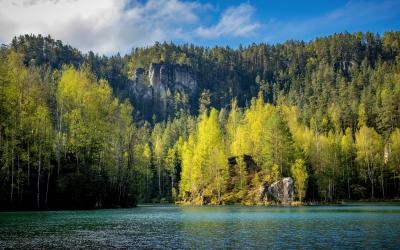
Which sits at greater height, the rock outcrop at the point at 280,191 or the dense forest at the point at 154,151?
the dense forest at the point at 154,151

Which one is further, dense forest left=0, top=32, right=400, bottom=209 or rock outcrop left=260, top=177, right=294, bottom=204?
rock outcrop left=260, top=177, right=294, bottom=204

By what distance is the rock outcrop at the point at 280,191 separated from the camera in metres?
78.4

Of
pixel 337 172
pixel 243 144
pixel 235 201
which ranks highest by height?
pixel 243 144

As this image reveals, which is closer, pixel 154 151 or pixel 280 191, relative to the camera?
pixel 280 191

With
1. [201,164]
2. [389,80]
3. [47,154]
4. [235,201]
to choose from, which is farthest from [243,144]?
[389,80]

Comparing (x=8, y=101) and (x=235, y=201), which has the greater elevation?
(x=8, y=101)

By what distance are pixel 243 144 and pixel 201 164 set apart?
11342 millimetres

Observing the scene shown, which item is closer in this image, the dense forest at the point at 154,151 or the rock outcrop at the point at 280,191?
the dense forest at the point at 154,151

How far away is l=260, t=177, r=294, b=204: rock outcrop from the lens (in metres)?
78.4

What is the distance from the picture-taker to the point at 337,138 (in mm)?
104125

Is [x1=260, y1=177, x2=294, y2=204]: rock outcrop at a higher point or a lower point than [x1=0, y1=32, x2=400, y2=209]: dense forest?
lower

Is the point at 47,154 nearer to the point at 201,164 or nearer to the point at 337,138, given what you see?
the point at 201,164

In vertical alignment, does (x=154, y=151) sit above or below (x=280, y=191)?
above

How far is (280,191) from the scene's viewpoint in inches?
3125
